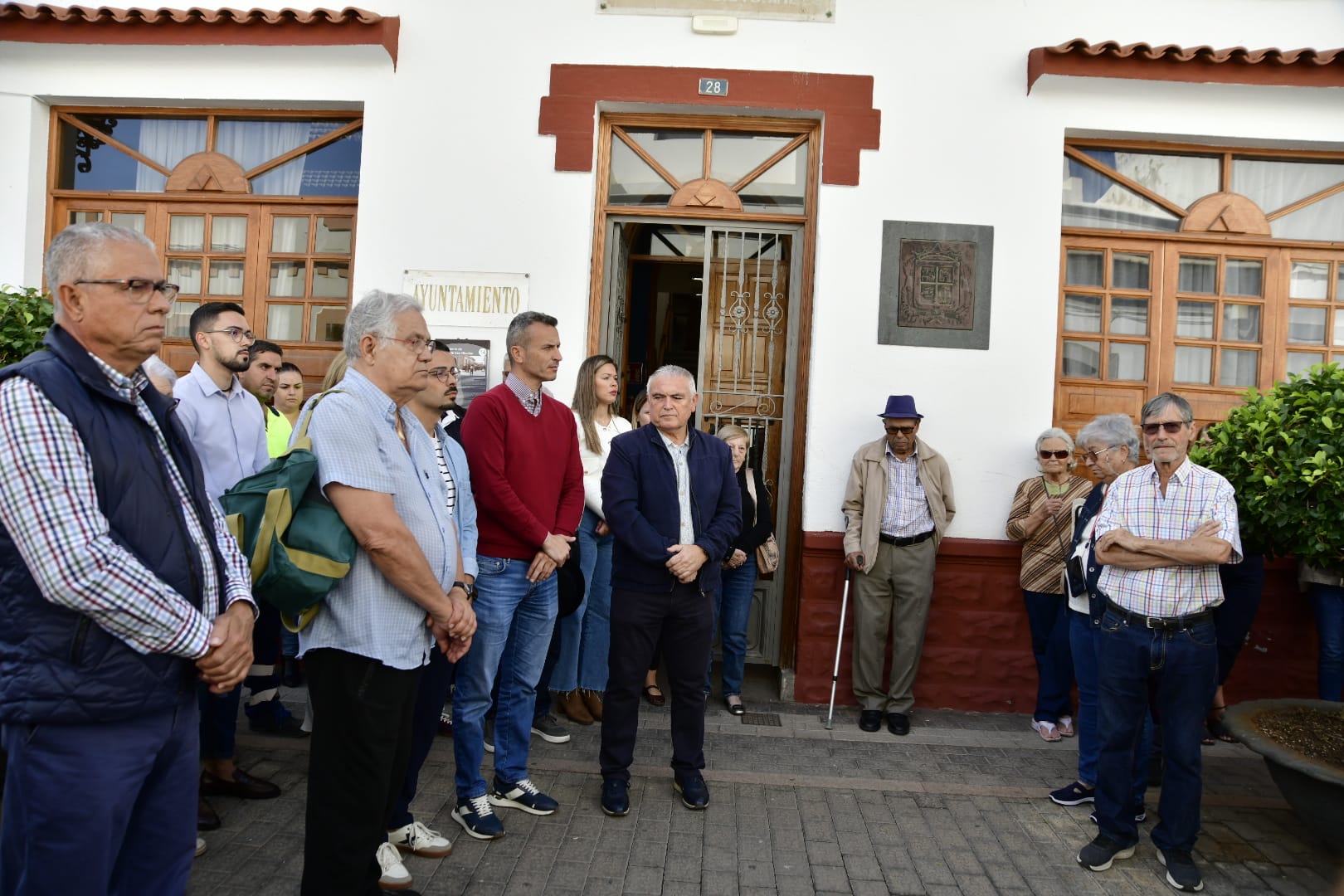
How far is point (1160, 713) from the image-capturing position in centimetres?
391

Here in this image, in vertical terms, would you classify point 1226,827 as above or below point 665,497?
below

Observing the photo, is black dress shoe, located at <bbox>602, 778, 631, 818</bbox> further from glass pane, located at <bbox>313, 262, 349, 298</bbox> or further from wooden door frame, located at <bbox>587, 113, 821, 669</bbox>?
glass pane, located at <bbox>313, 262, 349, 298</bbox>

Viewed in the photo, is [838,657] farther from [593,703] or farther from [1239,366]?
[1239,366]

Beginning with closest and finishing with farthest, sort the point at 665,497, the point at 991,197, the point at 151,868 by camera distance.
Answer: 1. the point at 151,868
2. the point at 665,497
3. the point at 991,197

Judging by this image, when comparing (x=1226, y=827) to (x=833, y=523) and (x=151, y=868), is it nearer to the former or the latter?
(x=833, y=523)

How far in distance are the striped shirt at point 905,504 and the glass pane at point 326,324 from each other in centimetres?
393

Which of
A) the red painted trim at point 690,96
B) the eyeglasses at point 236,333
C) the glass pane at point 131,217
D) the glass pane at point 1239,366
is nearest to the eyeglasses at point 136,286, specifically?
the eyeglasses at point 236,333

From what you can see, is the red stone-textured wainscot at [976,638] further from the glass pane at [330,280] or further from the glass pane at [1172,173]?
the glass pane at [330,280]

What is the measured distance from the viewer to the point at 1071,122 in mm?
5910

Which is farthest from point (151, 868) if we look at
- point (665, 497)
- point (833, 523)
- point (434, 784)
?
point (833, 523)

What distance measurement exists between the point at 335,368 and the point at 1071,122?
489 cm

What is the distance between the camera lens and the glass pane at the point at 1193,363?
623cm

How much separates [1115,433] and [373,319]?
366 cm

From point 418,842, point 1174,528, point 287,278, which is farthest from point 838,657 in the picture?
point 287,278
